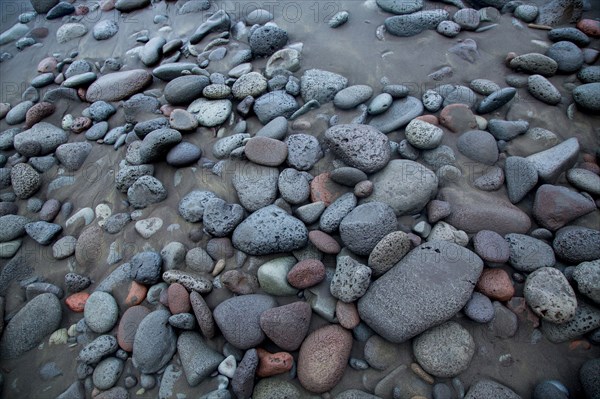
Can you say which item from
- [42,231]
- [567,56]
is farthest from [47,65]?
[567,56]

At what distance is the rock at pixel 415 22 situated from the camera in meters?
3.54

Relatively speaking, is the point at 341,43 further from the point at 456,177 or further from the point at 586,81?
the point at 586,81

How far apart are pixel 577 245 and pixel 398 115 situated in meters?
1.54

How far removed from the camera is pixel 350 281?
86.6 inches

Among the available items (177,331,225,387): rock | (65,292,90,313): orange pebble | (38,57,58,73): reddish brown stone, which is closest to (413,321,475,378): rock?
(177,331,225,387): rock

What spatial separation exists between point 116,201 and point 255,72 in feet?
5.64

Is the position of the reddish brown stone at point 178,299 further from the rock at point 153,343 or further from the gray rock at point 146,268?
the gray rock at point 146,268

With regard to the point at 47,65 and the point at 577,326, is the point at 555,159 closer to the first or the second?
the point at 577,326

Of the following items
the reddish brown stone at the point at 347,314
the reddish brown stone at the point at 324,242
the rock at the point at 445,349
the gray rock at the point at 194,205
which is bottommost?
the rock at the point at 445,349

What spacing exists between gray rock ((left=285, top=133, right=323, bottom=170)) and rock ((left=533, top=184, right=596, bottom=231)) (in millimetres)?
1642

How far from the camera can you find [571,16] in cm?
361

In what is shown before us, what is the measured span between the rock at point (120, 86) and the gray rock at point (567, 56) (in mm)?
3947

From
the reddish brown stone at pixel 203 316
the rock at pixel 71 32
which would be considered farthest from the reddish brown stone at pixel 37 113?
the reddish brown stone at pixel 203 316

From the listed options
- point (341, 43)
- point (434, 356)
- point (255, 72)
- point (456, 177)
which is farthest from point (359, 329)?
point (341, 43)
